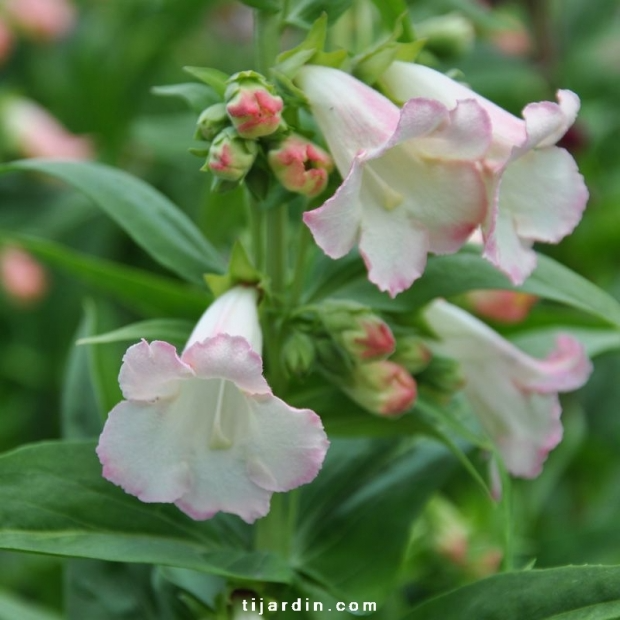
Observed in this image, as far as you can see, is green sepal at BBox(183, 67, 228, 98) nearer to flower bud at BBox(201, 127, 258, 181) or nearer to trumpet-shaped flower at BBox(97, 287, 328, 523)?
flower bud at BBox(201, 127, 258, 181)

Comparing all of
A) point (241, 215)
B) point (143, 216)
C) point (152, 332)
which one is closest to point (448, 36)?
point (241, 215)

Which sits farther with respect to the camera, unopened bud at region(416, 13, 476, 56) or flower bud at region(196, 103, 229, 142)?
unopened bud at region(416, 13, 476, 56)

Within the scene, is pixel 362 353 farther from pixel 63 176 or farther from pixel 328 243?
pixel 63 176

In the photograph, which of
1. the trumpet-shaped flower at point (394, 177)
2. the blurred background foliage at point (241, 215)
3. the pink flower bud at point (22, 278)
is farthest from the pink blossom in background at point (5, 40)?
the trumpet-shaped flower at point (394, 177)

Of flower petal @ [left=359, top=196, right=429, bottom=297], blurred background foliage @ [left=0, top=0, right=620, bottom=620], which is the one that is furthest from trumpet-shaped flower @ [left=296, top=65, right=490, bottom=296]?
blurred background foliage @ [left=0, top=0, right=620, bottom=620]

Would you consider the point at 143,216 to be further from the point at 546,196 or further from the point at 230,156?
the point at 546,196

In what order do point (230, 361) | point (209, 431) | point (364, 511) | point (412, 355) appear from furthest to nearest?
point (364, 511) → point (412, 355) → point (209, 431) → point (230, 361)

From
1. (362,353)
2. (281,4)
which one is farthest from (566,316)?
(281,4)
